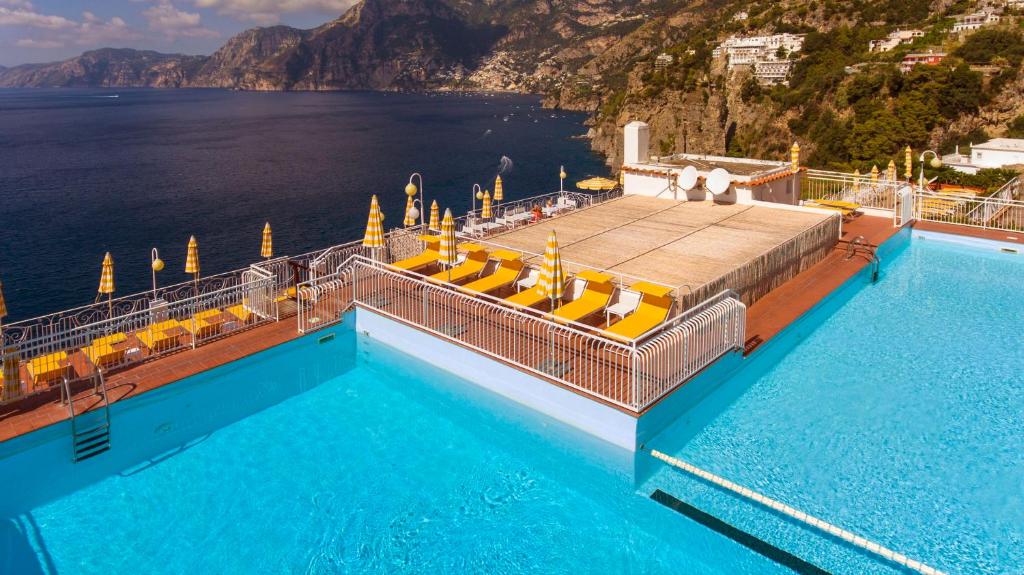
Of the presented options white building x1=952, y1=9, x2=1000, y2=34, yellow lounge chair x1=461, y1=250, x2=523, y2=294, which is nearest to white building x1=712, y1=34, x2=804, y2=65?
white building x1=952, y1=9, x2=1000, y2=34

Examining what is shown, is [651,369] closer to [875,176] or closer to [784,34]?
[875,176]

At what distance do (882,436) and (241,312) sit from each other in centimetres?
1329

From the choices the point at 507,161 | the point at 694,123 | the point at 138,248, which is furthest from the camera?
the point at 507,161

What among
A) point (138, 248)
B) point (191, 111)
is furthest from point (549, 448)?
point (191, 111)

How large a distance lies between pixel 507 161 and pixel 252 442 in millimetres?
61229

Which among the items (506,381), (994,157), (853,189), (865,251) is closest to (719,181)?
(865,251)

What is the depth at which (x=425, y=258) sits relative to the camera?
1700 cm

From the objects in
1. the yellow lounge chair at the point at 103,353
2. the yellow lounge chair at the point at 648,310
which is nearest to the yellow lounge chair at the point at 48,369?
the yellow lounge chair at the point at 103,353

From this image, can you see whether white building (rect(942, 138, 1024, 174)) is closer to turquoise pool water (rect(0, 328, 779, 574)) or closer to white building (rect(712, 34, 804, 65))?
turquoise pool water (rect(0, 328, 779, 574))

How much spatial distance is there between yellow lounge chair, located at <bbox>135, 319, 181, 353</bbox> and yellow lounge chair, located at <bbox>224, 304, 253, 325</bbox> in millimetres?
1276

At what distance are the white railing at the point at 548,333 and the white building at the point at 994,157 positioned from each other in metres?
27.0

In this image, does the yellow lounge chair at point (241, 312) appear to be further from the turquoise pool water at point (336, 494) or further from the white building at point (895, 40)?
the white building at point (895, 40)

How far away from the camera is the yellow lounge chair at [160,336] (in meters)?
13.6

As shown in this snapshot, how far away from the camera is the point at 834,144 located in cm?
4978
